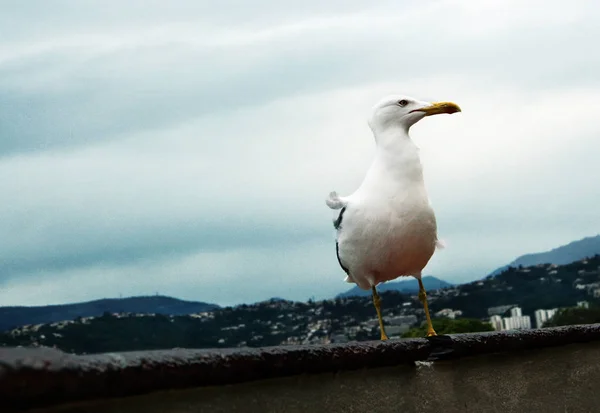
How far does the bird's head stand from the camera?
6.46 m

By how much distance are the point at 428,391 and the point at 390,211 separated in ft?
5.37

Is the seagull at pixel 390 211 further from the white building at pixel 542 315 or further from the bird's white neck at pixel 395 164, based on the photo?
the white building at pixel 542 315

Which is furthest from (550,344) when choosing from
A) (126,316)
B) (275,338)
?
(126,316)

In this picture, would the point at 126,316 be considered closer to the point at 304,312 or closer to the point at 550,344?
the point at 304,312

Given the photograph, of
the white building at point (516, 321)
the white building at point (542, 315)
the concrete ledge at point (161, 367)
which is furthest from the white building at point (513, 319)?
the concrete ledge at point (161, 367)

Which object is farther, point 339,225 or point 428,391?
point 339,225

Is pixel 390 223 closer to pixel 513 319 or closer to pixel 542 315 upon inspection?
pixel 542 315

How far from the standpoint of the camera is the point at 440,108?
6418mm

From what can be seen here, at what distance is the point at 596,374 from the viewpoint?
6.01 m

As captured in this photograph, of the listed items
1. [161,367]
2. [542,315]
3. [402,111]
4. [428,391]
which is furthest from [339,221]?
[542,315]

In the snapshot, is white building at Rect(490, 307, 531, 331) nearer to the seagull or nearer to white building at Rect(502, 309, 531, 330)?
white building at Rect(502, 309, 531, 330)

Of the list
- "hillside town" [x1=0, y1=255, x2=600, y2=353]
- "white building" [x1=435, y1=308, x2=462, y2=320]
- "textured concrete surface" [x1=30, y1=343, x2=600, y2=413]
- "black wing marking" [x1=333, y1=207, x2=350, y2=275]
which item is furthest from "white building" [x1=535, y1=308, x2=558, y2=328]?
"textured concrete surface" [x1=30, y1=343, x2=600, y2=413]

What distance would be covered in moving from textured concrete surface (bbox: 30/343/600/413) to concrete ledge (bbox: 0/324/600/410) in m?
0.05

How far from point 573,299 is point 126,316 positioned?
2515cm
